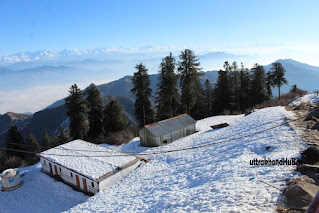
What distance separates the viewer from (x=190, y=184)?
47.6 ft

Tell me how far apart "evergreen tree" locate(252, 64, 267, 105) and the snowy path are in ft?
96.1

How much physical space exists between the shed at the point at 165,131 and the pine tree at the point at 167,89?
733 cm

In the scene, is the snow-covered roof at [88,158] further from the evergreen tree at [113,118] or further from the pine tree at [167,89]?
the pine tree at [167,89]

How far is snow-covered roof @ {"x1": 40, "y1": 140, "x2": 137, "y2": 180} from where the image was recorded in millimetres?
21562

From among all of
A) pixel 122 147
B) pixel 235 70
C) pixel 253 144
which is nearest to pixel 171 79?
pixel 122 147

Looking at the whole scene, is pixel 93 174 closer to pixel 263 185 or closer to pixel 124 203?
pixel 124 203

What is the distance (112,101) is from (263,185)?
3566 centimetres

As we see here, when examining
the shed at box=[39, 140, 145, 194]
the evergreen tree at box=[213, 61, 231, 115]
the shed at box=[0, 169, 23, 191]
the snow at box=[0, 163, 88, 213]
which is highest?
the evergreen tree at box=[213, 61, 231, 115]

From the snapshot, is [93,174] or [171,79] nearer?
[93,174]

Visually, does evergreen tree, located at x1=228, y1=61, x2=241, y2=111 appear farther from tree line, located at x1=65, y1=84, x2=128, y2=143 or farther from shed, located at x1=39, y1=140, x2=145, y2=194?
shed, located at x1=39, y1=140, x2=145, y2=194

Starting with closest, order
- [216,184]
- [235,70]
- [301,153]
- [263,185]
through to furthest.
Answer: [263,185]
[216,184]
[301,153]
[235,70]

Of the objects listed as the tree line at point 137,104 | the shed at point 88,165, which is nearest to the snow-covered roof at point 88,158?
the shed at point 88,165

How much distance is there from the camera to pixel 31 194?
75.0 ft

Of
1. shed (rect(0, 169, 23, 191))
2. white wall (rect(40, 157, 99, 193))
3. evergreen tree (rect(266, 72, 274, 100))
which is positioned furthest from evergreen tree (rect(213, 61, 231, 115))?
shed (rect(0, 169, 23, 191))
